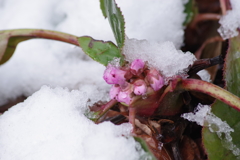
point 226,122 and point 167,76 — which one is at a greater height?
point 167,76

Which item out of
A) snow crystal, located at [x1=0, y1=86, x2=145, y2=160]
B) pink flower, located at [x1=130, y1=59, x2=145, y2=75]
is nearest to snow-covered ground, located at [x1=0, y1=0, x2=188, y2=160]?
A: snow crystal, located at [x1=0, y1=86, x2=145, y2=160]

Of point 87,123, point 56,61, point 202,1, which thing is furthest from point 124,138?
point 202,1

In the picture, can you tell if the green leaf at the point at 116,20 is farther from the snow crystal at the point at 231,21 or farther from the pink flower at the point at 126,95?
the snow crystal at the point at 231,21

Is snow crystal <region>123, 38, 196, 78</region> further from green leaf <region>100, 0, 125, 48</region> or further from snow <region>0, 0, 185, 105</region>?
snow <region>0, 0, 185, 105</region>

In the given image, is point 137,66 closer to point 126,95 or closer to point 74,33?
point 126,95

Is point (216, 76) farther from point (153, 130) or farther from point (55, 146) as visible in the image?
point (55, 146)
